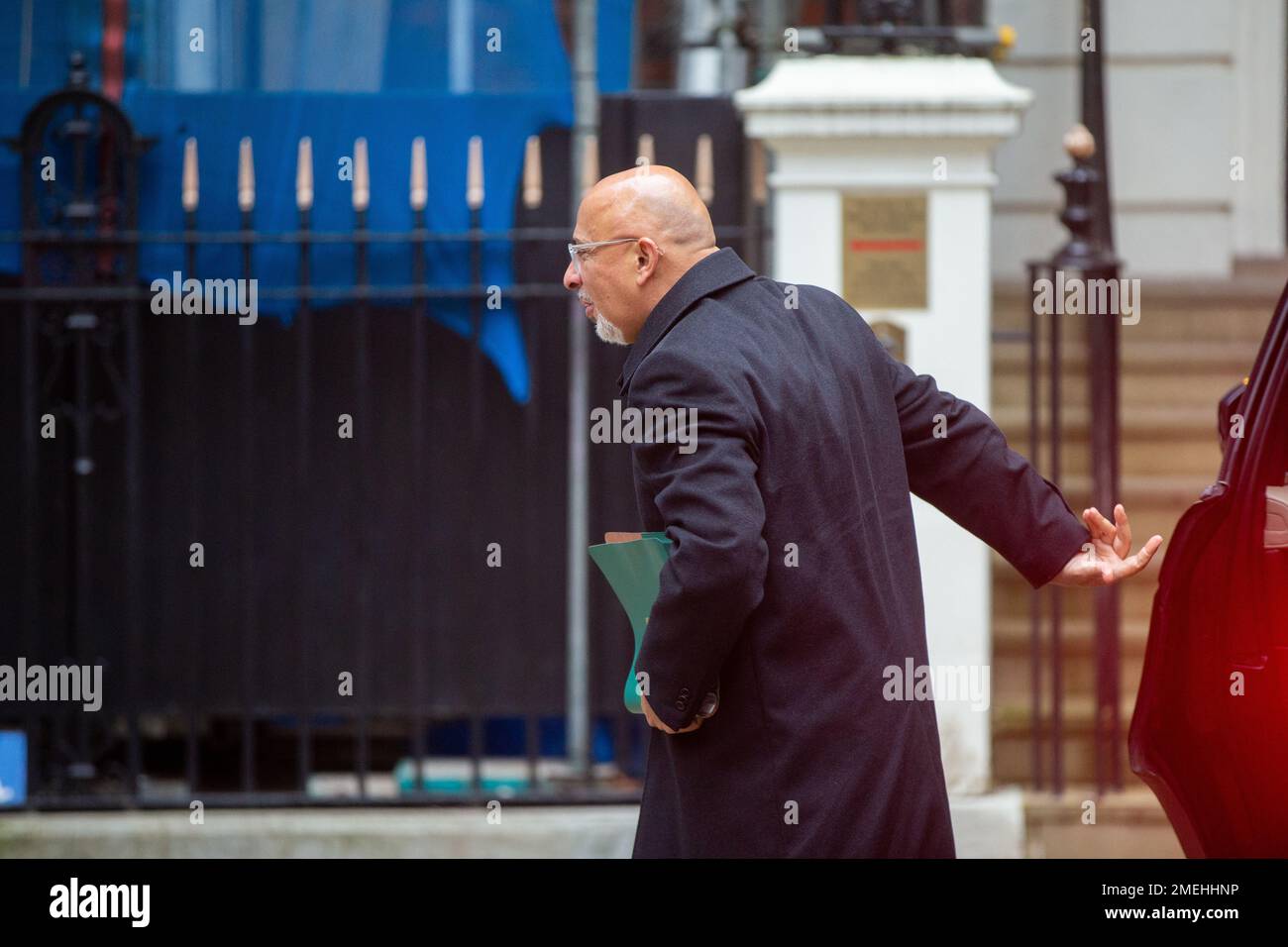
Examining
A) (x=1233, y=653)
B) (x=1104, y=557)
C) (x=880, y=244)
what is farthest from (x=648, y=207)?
(x=880, y=244)

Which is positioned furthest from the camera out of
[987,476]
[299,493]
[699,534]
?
[299,493]

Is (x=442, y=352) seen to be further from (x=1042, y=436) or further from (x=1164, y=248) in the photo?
(x=1164, y=248)

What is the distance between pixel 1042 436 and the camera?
23.6 feet

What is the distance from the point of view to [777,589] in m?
3.34

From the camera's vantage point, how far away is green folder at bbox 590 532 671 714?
330 cm

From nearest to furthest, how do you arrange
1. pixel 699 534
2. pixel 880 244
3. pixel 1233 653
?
pixel 699 534 < pixel 1233 653 < pixel 880 244

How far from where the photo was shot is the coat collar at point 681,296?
3.47 m

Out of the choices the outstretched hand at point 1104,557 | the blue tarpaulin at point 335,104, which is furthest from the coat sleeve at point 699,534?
the blue tarpaulin at point 335,104

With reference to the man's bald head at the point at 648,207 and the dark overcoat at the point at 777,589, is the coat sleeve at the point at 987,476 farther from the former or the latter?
the man's bald head at the point at 648,207

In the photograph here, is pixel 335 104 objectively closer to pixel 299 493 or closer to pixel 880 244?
pixel 299 493

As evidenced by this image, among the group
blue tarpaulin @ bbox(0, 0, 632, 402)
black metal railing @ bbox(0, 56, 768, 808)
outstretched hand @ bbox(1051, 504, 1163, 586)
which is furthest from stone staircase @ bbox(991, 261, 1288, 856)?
outstretched hand @ bbox(1051, 504, 1163, 586)

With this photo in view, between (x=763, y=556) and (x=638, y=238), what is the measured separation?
728mm

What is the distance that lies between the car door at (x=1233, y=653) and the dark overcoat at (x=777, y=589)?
1.60ft
